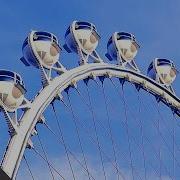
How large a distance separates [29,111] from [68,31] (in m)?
10.00

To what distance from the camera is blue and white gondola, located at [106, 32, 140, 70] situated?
134 feet

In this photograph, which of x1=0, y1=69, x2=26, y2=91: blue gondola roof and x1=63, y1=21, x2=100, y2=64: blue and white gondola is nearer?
x1=0, y1=69, x2=26, y2=91: blue gondola roof

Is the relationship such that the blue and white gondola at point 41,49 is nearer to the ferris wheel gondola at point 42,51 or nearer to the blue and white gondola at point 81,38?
the ferris wheel gondola at point 42,51

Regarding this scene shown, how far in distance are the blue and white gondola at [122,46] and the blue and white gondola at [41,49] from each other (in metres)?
7.87

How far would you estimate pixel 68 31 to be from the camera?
36969 millimetres

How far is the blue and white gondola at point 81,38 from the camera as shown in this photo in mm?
36656

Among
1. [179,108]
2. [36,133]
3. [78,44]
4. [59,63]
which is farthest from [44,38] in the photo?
[179,108]

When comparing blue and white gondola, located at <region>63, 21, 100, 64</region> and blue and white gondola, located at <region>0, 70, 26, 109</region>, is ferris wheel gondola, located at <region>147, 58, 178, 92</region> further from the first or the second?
blue and white gondola, located at <region>0, 70, 26, 109</region>

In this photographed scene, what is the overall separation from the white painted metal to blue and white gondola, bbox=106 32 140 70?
8.50ft

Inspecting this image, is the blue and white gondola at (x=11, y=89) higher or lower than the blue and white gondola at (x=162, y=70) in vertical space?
lower

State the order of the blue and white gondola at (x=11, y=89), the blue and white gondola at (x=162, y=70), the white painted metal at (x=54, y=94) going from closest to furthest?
the white painted metal at (x=54, y=94) < the blue and white gondola at (x=11, y=89) < the blue and white gondola at (x=162, y=70)

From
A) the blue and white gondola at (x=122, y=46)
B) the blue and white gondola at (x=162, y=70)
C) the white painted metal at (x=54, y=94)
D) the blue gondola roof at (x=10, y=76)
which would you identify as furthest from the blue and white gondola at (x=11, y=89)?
the blue and white gondola at (x=162, y=70)

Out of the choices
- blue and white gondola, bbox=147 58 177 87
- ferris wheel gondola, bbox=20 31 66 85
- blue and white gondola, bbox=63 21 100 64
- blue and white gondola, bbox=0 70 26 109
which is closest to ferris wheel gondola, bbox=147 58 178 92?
blue and white gondola, bbox=147 58 177 87

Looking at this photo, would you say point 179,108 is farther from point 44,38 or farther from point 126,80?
point 44,38
